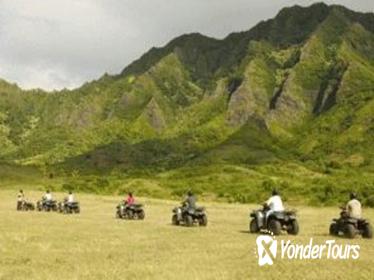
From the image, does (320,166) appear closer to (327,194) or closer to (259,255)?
(327,194)

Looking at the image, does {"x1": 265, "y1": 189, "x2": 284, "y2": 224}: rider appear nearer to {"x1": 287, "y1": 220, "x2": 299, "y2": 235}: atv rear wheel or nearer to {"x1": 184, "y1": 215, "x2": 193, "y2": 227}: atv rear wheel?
{"x1": 287, "y1": 220, "x2": 299, "y2": 235}: atv rear wheel

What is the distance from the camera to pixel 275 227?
102 feet

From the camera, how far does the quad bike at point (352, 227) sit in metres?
29.8

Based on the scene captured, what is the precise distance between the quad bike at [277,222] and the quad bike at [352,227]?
1915 mm

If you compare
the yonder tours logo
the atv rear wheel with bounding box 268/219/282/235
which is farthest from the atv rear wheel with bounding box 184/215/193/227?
the yonder tours logo

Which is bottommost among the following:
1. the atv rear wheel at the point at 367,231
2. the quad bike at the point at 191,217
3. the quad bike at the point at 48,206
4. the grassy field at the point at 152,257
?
the grassy field at the point at 152,257

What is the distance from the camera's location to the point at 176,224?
132 ft

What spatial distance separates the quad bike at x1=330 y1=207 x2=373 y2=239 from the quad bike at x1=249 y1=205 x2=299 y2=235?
1915 mm

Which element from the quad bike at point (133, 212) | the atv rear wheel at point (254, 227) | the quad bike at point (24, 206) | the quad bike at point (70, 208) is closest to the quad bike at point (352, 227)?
the atv rear wheel at point (254, 227)

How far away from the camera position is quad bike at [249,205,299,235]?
31.3 m

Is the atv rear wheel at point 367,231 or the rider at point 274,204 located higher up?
the rider at point 274,204

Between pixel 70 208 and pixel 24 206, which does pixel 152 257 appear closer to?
pixel 70 208

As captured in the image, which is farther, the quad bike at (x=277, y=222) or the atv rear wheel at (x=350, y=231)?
the quad bike at (x=277, y=222)

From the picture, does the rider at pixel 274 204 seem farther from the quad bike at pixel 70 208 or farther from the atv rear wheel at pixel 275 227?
the quad bike at pixel 70 208
